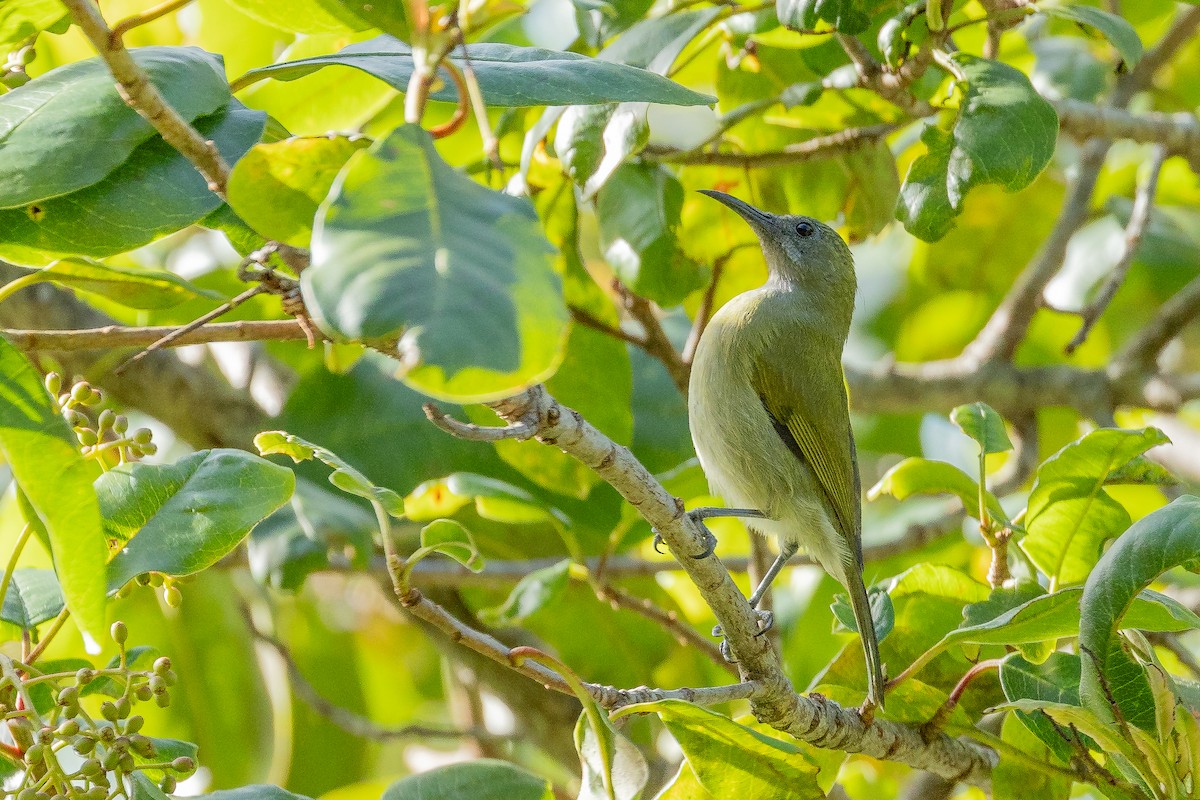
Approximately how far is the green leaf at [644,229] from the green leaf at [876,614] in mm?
990

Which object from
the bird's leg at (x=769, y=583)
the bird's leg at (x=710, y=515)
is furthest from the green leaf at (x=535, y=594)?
the bird's leg at (x=769, y=583)

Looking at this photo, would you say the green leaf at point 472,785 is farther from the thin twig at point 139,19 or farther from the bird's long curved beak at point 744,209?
the bird's long curved beak at point 744,209

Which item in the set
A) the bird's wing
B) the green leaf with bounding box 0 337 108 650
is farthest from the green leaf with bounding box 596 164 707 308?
the green leaf with bounding box 0 337 108 650

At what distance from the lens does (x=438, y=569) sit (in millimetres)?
3686

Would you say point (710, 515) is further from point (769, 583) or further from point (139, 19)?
point (139, 19)

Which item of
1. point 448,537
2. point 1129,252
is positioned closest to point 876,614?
point 448,537

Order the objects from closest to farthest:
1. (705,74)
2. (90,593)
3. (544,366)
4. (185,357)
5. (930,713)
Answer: (544,366) → (90,593) → (930,713) → (705,74) → (185,357)

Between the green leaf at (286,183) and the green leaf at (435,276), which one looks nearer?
the green leaf at (435,276)

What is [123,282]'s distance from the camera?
5.87 feet

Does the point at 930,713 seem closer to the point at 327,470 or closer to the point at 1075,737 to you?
the point at 1075,737

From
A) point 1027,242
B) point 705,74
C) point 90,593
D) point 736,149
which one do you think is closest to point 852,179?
point 736,149

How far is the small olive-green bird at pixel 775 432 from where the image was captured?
3227 millimetres

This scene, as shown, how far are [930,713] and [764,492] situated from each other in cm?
106

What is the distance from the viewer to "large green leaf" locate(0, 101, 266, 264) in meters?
1.80
